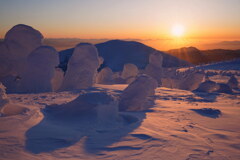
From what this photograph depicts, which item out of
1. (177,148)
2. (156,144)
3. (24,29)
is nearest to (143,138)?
(156,144)

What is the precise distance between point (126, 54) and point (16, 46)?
4818 centimetres

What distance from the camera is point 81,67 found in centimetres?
941

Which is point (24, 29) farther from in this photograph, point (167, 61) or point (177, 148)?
point (167, 61)

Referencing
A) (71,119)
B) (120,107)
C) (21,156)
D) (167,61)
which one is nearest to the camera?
(21,156)

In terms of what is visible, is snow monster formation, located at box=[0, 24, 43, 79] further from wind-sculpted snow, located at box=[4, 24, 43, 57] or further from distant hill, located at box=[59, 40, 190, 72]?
distant hill, located at box=[59, 40, 190, 72]

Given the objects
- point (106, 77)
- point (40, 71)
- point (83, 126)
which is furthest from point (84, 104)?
point (106, 77)

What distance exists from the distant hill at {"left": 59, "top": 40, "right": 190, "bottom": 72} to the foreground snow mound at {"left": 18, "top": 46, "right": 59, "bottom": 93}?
4024 centimetres

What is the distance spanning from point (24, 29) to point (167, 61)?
45051mm

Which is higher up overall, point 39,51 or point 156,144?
point 39,51

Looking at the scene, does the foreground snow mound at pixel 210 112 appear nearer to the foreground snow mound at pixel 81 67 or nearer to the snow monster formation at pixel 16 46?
the foreground snow mound at pixel 81 67

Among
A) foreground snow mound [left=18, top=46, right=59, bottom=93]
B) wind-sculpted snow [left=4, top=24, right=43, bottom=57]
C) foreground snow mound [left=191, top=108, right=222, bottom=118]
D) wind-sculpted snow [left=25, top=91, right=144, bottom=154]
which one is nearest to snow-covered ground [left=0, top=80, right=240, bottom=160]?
wind-sculpted snow [left=25, top=91, right=144, bottom=154]

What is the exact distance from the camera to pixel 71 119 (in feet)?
12.4

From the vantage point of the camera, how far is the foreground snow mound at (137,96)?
17.4ft

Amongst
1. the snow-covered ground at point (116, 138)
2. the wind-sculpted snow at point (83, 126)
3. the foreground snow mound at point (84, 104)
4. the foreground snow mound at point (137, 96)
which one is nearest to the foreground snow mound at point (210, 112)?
the snow-covered ground at point (116, 138)
